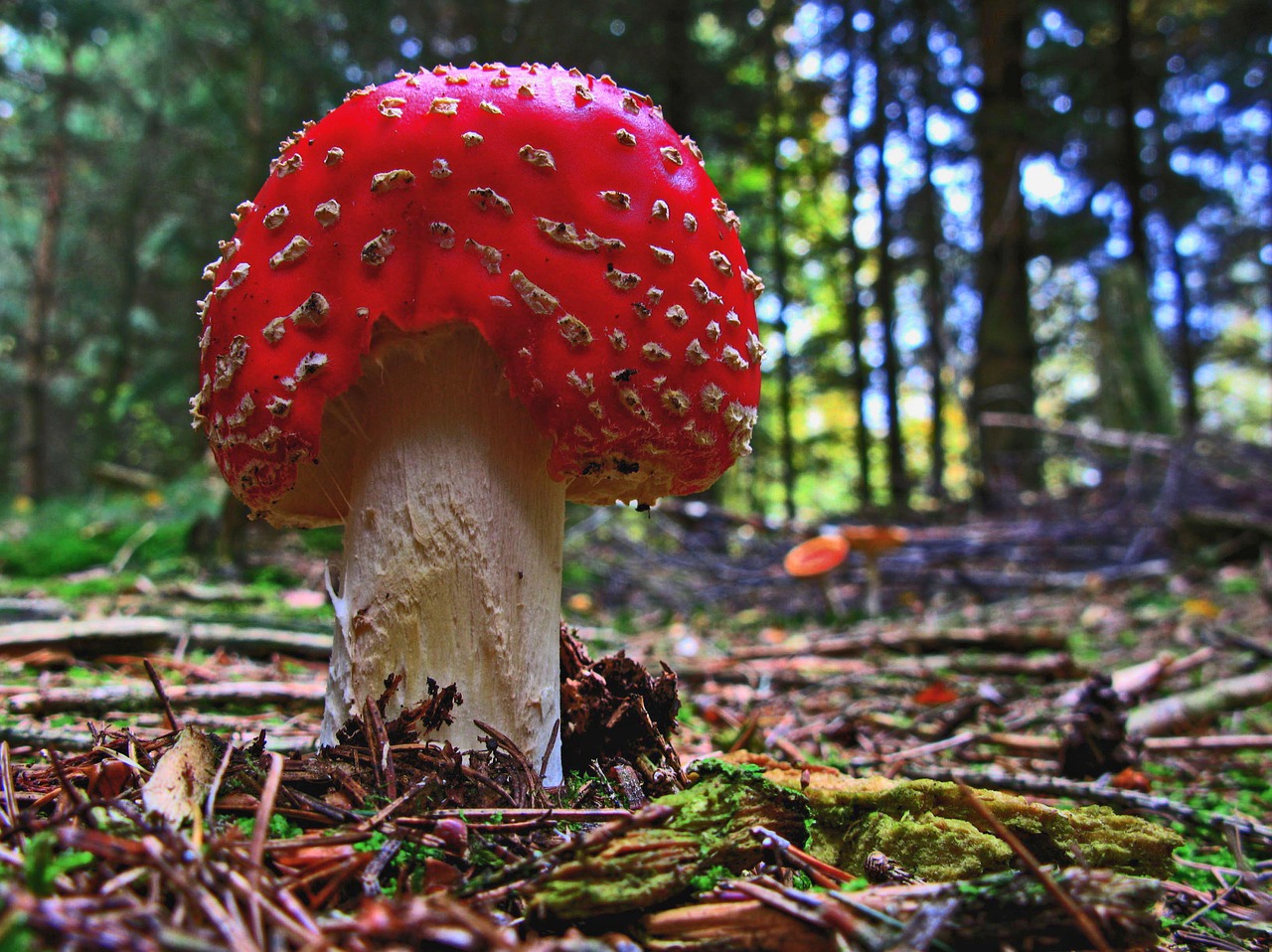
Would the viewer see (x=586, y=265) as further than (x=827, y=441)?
No

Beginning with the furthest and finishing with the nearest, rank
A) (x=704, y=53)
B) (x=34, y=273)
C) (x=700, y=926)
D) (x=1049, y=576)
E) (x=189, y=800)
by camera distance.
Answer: (x=34, y=273)
(x=704, y=53)
(x=1049, y=576)
(x=189, y=800)
(x=700, y=926)

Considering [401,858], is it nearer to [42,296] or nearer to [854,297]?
[854,297]

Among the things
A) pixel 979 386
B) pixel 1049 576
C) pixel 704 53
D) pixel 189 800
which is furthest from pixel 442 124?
pixel 704 53

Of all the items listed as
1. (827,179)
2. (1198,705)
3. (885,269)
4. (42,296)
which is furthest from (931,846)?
(42,296)

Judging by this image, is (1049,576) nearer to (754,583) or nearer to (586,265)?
(754,583)

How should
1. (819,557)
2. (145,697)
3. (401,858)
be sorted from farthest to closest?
(819,557) < (145,697) < (401,858)

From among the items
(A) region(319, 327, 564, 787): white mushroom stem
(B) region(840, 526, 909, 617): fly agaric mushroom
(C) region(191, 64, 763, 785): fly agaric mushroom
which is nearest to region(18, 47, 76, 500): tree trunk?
→ (B) region(840, 526, 909, 617): fly agaric mushroom
